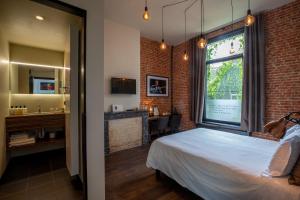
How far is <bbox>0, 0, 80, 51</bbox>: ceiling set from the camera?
224 cm

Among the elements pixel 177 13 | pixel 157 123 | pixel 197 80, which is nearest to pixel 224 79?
pixel 197 80

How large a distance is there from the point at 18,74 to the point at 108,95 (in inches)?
79.0

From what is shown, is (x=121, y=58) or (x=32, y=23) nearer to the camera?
(x=32, y=23)

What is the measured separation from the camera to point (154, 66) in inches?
201

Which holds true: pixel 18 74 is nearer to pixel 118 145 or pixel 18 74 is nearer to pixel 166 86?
pixel 118 145

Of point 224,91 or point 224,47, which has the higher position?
point 224,47

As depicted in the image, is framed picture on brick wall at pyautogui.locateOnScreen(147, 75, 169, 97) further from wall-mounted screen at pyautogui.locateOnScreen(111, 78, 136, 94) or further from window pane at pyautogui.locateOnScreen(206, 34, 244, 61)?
window pane at pyautogui.locateOnScreen(206, 34, 244, 61)

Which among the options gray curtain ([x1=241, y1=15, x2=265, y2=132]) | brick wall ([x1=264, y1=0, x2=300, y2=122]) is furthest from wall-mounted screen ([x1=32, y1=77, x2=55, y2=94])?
brick wall ([x1=264, y1=0, x2=300, y2=122])

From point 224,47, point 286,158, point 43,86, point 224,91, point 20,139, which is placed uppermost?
point 224,47

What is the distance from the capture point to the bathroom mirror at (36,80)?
3373mm

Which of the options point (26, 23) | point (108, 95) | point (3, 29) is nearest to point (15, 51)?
point (3, 29)

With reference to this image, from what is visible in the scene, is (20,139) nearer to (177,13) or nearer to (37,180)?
(37,180)

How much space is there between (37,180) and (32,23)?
2679mm

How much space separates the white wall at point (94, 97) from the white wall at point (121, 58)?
84.0 inches
